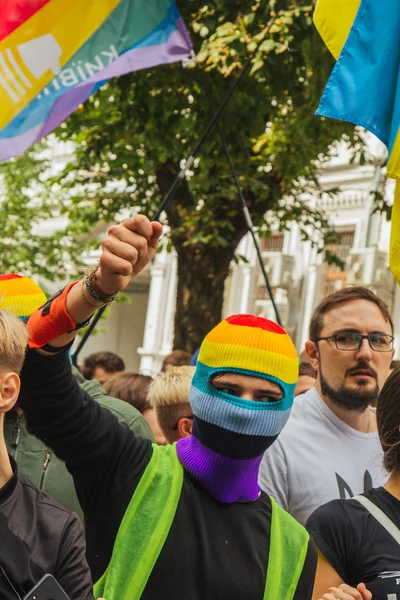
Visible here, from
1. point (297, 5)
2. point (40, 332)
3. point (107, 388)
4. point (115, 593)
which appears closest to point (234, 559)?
point (115, 593)

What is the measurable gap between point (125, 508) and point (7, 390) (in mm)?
485

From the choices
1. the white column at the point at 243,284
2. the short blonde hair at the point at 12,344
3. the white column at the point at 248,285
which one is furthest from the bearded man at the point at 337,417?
the white column at the point at 248,285

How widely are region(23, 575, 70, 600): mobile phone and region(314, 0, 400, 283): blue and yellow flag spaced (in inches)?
98.8

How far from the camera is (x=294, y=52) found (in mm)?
9867

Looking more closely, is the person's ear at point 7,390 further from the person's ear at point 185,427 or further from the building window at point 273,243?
the building window at point 273,243

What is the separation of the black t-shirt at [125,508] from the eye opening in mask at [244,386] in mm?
250

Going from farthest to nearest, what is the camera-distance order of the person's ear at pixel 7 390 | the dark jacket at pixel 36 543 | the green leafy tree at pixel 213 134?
1. the green leafy tree at pixel 213 134
2. the person's ear at pixel 7 390
3. the dark jacket at pixel 36 543

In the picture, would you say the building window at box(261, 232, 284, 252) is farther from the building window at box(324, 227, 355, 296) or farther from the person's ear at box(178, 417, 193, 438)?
the person's ear at box(178, 417, 193, 438)

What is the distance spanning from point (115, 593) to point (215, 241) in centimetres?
1055

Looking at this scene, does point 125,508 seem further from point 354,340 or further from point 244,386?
point 354,340

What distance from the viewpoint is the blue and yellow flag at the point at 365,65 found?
15.7 feet

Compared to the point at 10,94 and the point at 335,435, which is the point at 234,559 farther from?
the point at 10,94

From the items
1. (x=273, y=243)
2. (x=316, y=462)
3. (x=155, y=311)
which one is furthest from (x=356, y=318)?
(x=155, y=311)

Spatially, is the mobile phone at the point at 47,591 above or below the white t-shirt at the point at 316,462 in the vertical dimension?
below
